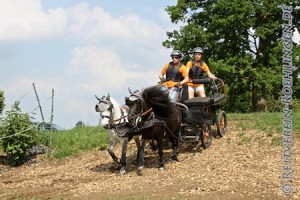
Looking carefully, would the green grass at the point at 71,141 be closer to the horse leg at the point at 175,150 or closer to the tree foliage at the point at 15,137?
the tree foliage at the point at 15,137

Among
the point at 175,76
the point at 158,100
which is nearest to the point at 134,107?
the point at 158,100

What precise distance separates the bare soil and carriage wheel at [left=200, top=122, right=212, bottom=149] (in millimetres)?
187

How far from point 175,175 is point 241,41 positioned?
709 inches

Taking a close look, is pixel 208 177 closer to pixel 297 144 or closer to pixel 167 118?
pixel 167 118

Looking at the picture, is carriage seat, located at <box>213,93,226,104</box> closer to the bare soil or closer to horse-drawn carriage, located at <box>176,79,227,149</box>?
horse-drawn carriage, located at <box>176,79,227,149</box>

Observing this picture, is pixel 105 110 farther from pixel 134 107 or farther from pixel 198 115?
pixel 198 115

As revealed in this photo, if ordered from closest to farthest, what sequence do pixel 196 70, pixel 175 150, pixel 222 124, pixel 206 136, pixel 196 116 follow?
pixel 175 150 → pixel 196 116 → pixel 196 70 → pixel 206 136 → pixel 222 124

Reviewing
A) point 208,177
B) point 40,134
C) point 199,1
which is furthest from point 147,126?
point 199,1

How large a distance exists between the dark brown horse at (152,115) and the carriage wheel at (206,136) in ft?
4.73

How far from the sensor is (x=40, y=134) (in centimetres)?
1652

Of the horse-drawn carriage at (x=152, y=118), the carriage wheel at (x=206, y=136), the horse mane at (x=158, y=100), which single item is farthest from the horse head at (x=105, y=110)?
the carriage wheel at (x=206, y=136)

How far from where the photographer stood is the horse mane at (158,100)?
10.9m

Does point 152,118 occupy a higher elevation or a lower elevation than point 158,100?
lower

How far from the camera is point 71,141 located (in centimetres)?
1653
